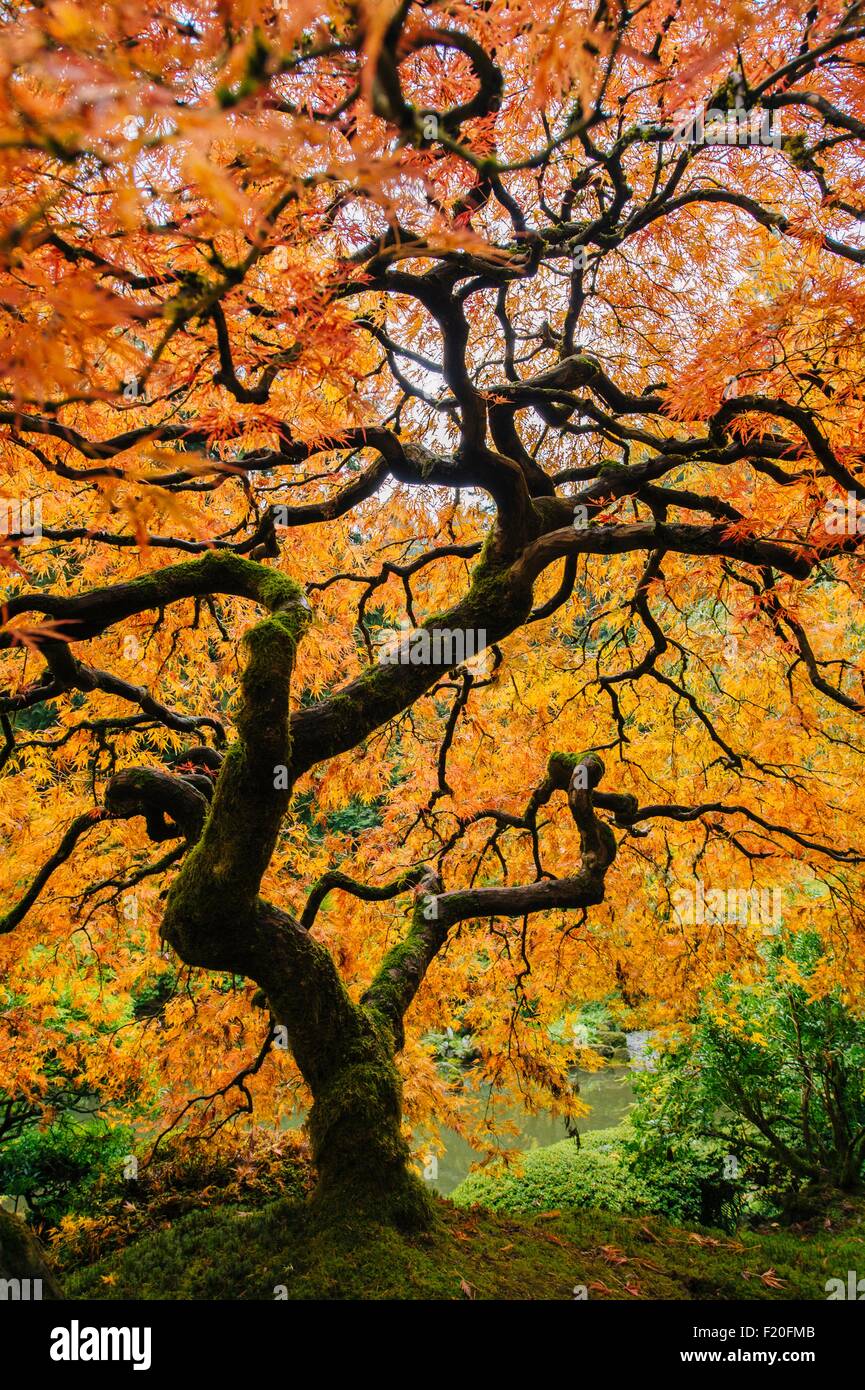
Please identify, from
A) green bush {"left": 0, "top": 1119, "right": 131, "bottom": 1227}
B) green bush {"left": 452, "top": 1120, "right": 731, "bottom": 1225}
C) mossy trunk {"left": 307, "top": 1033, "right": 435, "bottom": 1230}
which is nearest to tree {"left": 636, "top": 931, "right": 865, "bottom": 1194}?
green bush {"left": 452, "top": 1120, "right": 731, "bottom": 1225}

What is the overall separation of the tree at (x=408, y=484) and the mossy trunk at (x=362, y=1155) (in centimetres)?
1

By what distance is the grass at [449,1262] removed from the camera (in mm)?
2461

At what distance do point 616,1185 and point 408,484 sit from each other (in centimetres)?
535

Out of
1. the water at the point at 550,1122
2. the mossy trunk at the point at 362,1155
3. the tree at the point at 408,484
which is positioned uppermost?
the tree at the point at 408,484

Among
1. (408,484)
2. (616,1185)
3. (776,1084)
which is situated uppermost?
(408,484)

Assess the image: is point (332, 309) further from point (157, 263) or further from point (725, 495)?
point (725, 495)

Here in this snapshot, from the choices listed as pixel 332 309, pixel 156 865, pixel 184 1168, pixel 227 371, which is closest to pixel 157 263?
pixel 332 309

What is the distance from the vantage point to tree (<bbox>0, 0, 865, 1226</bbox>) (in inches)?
50.7

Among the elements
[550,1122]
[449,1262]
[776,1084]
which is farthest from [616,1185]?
[449,1262]

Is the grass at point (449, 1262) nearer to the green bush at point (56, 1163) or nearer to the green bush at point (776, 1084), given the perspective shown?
the green bush at point (776, 1084)

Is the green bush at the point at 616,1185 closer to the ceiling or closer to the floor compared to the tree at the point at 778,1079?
closer to the floor

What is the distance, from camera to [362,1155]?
281cm

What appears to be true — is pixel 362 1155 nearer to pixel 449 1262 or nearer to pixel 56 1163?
pixel 449 1262

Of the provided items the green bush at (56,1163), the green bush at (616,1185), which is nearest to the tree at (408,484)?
the green bush at (56,1163)
